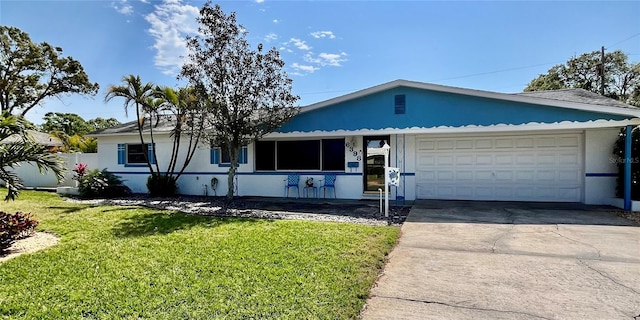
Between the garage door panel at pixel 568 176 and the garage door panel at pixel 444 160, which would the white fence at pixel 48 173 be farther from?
the garage door panel at pixel 568 176

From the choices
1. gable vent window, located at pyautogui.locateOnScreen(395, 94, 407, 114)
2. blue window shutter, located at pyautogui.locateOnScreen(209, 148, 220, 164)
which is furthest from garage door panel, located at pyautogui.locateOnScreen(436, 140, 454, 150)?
blue window shutter, located at pyautogui.locateOnScreen(209, 148, 220, 164)

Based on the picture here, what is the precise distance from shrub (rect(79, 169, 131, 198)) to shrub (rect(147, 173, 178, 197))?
1564 millimetres

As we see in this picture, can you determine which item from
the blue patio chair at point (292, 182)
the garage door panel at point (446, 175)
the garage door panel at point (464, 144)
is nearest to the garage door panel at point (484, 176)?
the garage door panel at point (446, 175)

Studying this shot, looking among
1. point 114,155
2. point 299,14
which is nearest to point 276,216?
point 299,14

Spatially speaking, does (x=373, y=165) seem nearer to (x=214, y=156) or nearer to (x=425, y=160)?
(x=425, y=160)

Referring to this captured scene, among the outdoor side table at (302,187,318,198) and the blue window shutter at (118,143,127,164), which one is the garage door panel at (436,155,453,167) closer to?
the outdoor side table at (302,187,318,198)

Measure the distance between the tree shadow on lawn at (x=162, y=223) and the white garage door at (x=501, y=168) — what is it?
6.42 m

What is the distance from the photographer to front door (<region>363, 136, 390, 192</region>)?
11.7 meters

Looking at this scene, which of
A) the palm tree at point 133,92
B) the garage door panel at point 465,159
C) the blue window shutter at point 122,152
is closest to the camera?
the garage door panel at point 465,159

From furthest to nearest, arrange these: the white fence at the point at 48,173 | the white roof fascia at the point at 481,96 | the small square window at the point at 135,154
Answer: the white fence at the point at 48,173 < the small square window at the point at 135,154 < the white roof fascia at the point at 481,96

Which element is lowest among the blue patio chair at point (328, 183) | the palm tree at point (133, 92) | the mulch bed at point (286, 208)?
the mulch bed at point (286, 208)

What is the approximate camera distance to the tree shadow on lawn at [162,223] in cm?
678

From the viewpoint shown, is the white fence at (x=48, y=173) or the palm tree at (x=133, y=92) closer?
the palm tree at (x=133, y=92)

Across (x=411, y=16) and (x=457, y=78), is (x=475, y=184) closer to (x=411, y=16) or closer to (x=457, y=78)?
(x=411, y=16)
